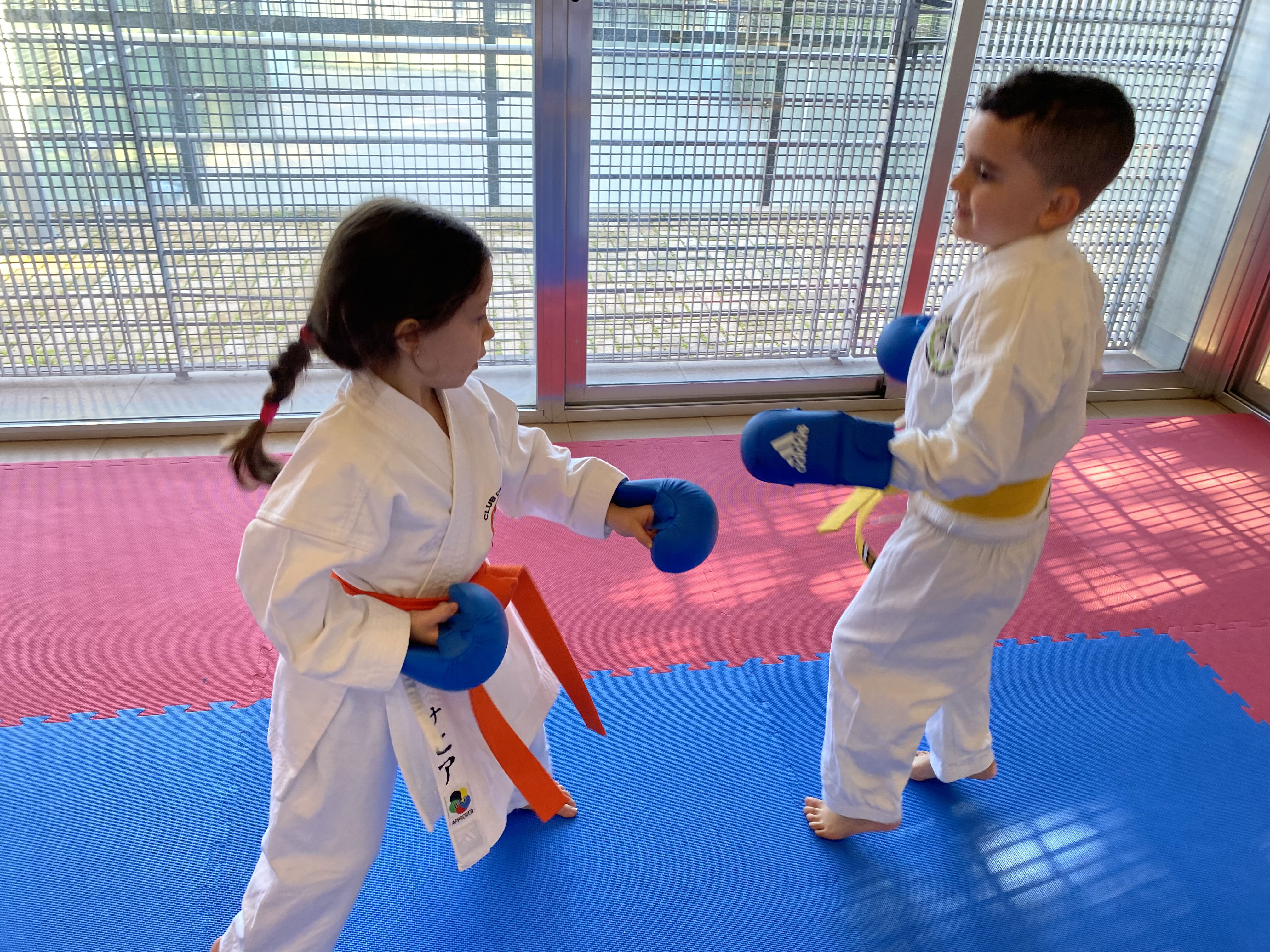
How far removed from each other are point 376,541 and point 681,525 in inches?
20.5

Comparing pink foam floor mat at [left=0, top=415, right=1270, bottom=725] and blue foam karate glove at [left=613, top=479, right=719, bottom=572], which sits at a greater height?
blue foam karate glove at [left=613, top=479, right=719, bottom=572]

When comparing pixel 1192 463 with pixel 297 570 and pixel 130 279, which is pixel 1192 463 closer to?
pixel 297 570

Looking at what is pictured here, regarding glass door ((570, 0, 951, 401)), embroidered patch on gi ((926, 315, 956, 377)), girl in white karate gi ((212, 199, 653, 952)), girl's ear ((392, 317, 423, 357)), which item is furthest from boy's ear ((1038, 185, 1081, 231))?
glass door ((570, 0, 951, 401))

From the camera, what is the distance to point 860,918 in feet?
5.95

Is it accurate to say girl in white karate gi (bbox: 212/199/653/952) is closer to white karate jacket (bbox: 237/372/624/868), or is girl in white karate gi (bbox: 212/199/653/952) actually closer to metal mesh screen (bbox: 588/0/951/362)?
white karate jacket (bbox: 237/372/624/868)

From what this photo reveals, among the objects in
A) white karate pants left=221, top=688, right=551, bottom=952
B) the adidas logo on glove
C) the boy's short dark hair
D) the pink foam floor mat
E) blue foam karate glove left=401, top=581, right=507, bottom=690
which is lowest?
the pink foam floor mat

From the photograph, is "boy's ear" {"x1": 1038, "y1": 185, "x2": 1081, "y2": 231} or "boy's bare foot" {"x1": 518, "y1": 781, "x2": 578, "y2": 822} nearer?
"boy's ear" {"x1": 1038, "y1": 185, "x2": 1081, "y2": 231}

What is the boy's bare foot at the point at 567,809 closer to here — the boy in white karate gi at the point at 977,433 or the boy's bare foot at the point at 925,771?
the boy in white karate gi at the point at 977,433

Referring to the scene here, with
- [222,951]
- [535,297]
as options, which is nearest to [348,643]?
[222,951]

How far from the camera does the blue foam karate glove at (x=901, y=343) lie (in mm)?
1838

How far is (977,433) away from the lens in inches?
54.4

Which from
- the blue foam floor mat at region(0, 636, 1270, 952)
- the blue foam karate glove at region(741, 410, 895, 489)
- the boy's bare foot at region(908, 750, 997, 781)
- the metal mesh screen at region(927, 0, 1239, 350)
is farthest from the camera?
the metal mesh screen at region(927, 0, 1239, 350)

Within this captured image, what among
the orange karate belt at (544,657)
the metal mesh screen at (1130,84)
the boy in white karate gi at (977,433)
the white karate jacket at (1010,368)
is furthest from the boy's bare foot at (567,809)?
the metal mesh screen at (1130,84)

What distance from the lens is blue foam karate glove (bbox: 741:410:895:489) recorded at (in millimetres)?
1470
